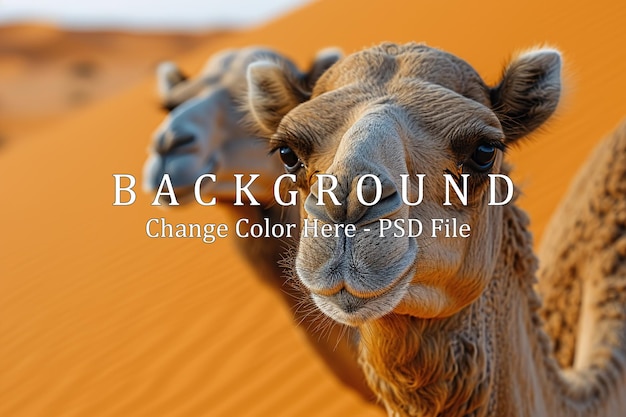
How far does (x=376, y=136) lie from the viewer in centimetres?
199

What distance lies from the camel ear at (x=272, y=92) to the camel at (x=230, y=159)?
41.8 inches

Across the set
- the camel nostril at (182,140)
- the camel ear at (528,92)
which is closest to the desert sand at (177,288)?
the camel ear at (528,92)

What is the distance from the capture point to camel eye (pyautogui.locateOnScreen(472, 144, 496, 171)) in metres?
2.23

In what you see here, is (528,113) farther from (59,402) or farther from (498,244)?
(59,402)

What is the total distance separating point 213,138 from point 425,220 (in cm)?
288

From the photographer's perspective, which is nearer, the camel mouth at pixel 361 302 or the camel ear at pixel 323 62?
the camel mouth at pixel 361 302

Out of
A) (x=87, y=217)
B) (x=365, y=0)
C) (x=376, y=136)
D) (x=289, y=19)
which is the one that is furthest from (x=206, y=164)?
(x=289, y=19)

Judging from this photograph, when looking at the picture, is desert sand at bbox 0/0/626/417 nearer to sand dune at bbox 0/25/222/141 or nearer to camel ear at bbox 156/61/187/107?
camel ear at bbox 156/61/187/107

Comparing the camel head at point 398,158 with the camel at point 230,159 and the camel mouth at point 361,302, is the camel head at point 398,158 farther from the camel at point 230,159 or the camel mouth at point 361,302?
the camel at point 230,159

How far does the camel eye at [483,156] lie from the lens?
87.9 inches

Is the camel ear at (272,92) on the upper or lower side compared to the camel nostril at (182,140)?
lower

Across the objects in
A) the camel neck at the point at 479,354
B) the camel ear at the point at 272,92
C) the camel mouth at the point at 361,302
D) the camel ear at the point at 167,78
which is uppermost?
the camel ear at the point at 167,78

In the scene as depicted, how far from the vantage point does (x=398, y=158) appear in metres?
2.01

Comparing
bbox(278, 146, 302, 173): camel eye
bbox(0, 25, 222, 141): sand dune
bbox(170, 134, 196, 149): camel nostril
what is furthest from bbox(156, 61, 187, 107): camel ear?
bbox(0, 25, 222, 141): sand dune
